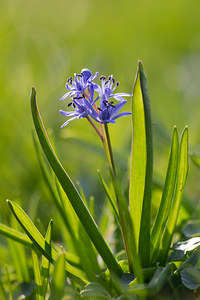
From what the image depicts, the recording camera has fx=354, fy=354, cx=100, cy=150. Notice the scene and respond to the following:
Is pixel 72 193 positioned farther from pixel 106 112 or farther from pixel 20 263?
pixel 20 263

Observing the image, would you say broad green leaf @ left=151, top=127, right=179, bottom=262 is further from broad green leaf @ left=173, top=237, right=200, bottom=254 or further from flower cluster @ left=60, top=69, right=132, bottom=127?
flower cluster @ left=60, top=69, right=132, bottom=127

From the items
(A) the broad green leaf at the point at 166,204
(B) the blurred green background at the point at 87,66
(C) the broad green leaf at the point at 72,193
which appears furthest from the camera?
(B) the blurred green background at the point at 87,66

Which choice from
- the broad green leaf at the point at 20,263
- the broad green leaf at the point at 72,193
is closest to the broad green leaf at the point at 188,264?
the broad green leaf at the point at 72,193

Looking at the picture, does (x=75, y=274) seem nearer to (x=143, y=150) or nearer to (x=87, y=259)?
(x=87, y=259)

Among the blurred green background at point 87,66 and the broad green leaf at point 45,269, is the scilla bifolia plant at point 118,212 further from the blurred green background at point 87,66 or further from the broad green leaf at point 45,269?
the blurred green background at point 87,66

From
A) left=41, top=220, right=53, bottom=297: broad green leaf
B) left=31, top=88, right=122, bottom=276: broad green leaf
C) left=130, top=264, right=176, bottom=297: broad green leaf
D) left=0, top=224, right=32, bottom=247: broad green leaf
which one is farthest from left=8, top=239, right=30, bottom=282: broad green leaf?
left=130, top=264, right=176, bottom=297: broad green leaf

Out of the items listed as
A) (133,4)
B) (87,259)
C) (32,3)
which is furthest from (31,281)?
(32,3)
